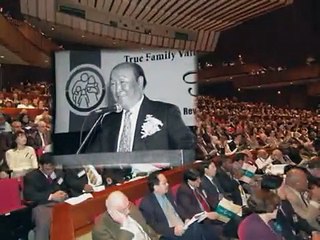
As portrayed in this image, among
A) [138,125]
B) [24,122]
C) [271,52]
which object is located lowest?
[24,122]

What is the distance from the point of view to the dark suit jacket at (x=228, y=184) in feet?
16.2

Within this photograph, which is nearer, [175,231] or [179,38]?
[175,231]

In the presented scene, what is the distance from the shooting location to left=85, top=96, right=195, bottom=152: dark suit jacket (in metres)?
5.00

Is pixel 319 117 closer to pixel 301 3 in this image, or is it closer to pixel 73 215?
pixel 301 3

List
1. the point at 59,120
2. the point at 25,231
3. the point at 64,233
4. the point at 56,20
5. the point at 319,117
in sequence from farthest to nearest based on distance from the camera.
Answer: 1. the point at 319,117
2. the point at 56,20
3. the point at 59,120
4. the point at 25,231
5. the point at 64,233

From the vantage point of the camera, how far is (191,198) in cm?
423

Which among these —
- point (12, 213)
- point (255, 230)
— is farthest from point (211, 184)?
point (255, 230)

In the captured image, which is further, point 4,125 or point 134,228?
point 4,125

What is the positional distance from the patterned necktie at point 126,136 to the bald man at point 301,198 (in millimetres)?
1349

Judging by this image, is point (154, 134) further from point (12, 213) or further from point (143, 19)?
point (143, 19)

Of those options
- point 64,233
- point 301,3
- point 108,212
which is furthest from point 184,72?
point 301,3

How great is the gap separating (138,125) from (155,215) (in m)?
1.47

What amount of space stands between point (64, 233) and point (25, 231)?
5.73ft

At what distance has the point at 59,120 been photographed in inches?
187
